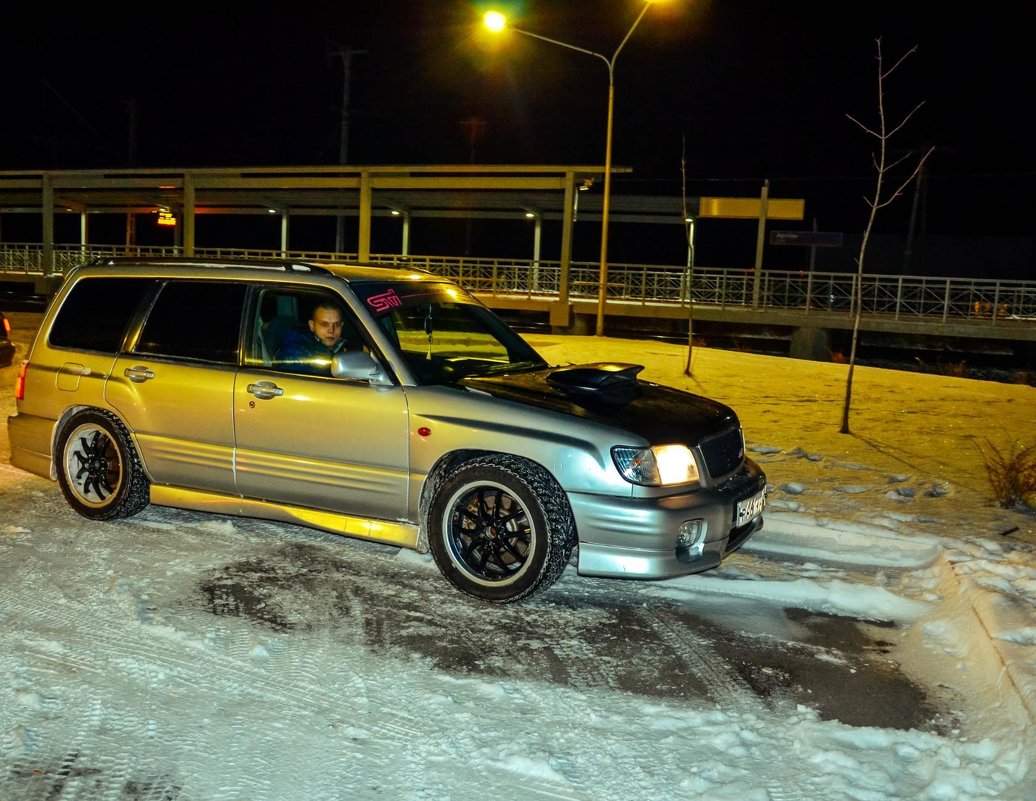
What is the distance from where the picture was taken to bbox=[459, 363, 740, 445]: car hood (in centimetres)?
514

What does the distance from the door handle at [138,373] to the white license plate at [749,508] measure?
3.60 meters

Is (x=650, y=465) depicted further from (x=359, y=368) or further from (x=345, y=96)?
(x=345, y=96)

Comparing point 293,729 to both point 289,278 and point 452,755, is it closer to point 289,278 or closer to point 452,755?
point 452,755

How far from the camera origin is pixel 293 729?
3.72 m

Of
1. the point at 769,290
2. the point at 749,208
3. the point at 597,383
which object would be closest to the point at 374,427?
the point at 597,383

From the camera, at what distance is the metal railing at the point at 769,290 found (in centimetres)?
2730

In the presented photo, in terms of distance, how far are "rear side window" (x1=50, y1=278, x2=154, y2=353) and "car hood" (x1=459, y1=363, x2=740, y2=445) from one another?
7.89ft

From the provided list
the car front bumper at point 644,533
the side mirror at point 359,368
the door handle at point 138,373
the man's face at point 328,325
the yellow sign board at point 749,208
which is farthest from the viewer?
the yellow sign board at point 749,208

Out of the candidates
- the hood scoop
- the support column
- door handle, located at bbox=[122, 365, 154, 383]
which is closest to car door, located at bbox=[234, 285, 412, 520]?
door handle, located at bbox=[122, 365, 154, 383]

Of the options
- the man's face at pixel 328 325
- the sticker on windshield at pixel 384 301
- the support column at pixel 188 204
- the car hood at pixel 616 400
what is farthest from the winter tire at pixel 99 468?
the support column at pixel 188 204

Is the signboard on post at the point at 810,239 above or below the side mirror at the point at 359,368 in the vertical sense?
above

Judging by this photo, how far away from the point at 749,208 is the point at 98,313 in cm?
2587

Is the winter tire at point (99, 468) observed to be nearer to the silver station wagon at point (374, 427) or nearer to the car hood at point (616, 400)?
the silver station wagon at point (374, 427)

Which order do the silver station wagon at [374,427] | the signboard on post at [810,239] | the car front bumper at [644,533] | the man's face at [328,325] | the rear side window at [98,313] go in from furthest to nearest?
the signboard on post at [810,239]
the rear side window at [98,313]
the man's face at [328,325]
the silver station wagon at [374,427]
the car front bumper at [644,533]
